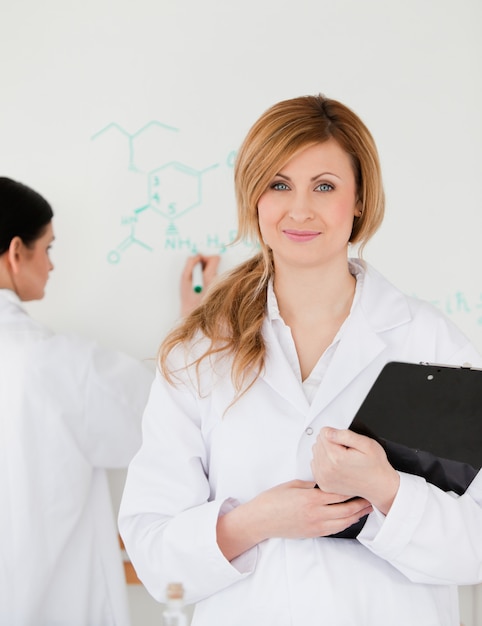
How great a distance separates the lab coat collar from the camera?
1.19 metres

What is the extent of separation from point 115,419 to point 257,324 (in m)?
0.61

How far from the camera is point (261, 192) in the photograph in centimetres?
122

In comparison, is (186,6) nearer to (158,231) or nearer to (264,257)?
(158,231)

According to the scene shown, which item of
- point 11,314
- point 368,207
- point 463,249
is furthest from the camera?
point 463,249

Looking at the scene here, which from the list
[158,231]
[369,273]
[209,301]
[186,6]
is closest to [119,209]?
[158,231]

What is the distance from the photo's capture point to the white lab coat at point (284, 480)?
3.60ft

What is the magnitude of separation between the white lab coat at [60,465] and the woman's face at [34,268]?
69mm

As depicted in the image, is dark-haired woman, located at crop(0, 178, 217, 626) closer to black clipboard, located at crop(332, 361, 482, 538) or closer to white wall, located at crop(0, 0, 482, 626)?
white wall, located at crop(0, 0, 482, 626)

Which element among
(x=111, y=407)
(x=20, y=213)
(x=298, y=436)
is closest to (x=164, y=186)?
(x=20, y=213)

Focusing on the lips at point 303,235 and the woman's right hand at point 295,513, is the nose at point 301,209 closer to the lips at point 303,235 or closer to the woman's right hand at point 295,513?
the lips at point 303,235

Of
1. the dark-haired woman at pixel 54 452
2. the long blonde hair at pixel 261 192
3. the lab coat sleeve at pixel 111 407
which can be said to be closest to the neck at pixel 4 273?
the dark-haired woman at pixel 54 452

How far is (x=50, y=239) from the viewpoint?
190 cm

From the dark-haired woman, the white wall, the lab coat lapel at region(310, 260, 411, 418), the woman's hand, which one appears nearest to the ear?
the dark-haired woman

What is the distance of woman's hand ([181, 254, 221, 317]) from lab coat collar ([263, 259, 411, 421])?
0.62m
